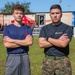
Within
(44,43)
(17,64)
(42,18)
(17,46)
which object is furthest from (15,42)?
(42,18)

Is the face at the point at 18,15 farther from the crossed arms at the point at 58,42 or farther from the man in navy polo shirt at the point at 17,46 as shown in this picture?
the crossed arms at the point at 58,42

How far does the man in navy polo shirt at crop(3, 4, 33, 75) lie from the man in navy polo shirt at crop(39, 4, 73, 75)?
402 millimetres

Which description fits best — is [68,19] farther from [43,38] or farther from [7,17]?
[43,38]

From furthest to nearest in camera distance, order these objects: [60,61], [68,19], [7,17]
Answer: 1. [7,17]
2. [68,19]
3. [60,61]

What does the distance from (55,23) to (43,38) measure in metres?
0.37

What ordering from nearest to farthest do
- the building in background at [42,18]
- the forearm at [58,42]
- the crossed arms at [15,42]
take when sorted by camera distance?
the forearm at [58,42]
the crossed arms at [15,42]
the building in background at [42,18]

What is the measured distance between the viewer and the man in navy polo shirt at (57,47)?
17.7 feet

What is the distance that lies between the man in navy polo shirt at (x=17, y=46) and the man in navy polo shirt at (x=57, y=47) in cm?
40

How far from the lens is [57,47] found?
544 centimetres

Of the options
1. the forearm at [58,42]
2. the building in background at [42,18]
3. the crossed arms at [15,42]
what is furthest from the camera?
the building in background at [42,18]

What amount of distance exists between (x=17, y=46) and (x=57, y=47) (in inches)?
30.2

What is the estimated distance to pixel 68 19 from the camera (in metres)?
45.7

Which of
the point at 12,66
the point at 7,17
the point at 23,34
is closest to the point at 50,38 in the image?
the point at 23,34

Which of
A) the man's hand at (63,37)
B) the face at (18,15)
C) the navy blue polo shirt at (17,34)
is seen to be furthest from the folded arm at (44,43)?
the face at (18,15)
